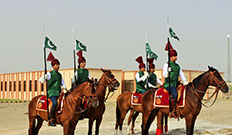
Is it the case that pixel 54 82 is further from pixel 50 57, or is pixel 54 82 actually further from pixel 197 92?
pixel 197 92

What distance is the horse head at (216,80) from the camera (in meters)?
8.95

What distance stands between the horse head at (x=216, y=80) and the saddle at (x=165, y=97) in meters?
0.88

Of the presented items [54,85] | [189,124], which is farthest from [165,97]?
[54,85]

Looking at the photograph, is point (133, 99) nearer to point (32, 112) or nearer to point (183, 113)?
point (183, 113)

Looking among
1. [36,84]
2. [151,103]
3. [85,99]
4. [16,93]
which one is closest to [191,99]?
[151,103]

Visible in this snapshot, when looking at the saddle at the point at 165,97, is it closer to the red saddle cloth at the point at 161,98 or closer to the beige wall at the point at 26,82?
the red saddle cloth at the point at 161,98

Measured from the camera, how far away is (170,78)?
9750 mm

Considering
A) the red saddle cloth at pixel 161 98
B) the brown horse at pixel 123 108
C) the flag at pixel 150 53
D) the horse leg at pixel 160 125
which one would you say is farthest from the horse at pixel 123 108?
the red saddle cloth at pixel 161 98

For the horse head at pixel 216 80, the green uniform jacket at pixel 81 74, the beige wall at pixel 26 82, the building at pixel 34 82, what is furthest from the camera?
the beige wall at pixel 26 82

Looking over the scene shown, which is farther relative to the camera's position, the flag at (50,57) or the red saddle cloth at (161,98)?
the red saddle cloth at (161,98)

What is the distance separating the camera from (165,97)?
387 inches

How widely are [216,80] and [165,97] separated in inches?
64.3

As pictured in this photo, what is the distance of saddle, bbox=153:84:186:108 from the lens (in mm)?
9398

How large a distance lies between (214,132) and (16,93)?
3723 centimetres
